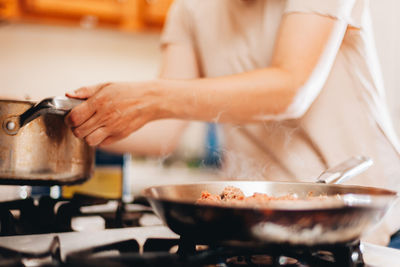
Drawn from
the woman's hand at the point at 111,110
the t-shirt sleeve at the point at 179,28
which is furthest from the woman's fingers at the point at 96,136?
the t-shirt sleeve at the point at 179,28

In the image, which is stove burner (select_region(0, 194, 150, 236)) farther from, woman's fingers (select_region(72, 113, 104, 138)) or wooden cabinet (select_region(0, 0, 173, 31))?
wooden cabinet (select_region(0, 0, 173, 31))

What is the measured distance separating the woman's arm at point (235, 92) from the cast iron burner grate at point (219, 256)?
0.26 metres

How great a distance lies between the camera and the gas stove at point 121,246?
448 mm

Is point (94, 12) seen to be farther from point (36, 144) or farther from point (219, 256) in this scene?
point (219, 256)

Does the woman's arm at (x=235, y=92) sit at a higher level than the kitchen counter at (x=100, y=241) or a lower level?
higher

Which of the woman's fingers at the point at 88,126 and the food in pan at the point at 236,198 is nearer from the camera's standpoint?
the food in pan at the point at 236,198

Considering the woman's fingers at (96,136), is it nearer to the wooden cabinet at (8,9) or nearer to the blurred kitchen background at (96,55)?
the blurred kitchen background at (96,55)

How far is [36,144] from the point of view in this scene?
0.70 m

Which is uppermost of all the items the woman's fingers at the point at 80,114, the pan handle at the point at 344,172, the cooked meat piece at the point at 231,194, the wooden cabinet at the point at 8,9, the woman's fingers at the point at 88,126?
the wooden cabinet at the point at 8,9

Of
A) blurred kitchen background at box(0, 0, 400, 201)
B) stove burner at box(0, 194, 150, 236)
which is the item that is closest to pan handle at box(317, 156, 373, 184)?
stove burner at box(0, 194, 150, 236)

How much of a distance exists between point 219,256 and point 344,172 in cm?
32

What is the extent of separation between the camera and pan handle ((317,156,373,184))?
2.27 feet

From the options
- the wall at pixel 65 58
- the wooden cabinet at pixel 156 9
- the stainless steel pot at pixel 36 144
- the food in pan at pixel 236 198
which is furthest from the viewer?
the wall at pixel 65 58

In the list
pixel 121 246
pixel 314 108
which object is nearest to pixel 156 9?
pixel 314 108
